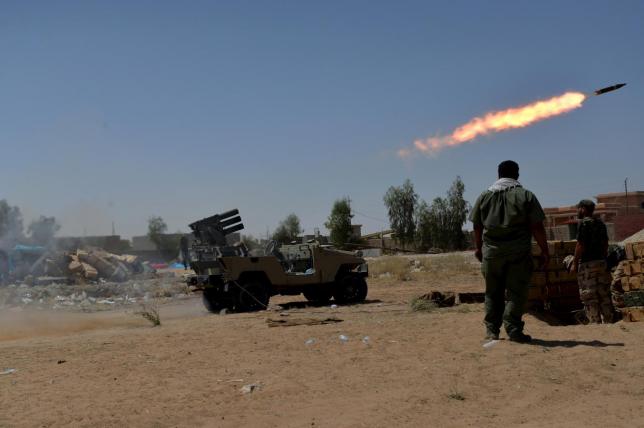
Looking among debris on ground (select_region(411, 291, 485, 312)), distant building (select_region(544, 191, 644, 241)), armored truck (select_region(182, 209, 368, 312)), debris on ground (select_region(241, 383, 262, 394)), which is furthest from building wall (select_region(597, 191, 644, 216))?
debris on ground (select_region(241, 383, 262, 394))

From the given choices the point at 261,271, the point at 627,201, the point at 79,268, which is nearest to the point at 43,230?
the point at 79,268

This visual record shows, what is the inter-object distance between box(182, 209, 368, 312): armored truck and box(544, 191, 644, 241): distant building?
19840 millimetres

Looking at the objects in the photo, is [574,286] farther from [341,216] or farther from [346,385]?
[341,216]

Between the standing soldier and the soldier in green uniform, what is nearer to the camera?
the soldier in green uniform

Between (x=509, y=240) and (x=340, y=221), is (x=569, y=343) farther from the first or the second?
(x=340, y=221)

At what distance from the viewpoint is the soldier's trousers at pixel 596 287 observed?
26.2 ft

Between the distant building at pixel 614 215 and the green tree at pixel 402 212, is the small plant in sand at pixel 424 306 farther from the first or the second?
the green tree at pixel 402 212

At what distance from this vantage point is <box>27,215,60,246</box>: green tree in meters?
34.2

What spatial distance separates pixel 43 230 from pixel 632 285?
3253 cm

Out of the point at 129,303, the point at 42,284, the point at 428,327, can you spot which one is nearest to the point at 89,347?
the point at 428,327

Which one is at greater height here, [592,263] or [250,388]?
[592,263]

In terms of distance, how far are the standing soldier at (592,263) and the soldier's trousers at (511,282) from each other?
5.76 ft

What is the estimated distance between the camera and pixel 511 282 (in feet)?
21.2

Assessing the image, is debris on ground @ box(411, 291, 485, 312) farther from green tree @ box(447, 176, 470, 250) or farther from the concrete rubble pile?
green tree @ box(447, 176, 470, 250)
